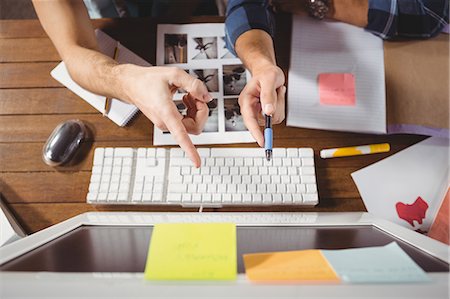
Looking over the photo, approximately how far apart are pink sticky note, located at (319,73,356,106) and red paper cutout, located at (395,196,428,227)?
24cm

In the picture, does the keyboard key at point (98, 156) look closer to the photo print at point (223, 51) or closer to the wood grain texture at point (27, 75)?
the wood grain texture at point (27, 75)

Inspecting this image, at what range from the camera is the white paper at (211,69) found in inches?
32.5

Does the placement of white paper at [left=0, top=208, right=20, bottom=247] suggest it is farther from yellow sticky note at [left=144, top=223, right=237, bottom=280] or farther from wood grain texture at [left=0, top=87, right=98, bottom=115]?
yellow sticky note at [left=144, top=223, right=237, bottom=280]

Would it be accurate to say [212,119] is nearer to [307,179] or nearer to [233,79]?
[233,79]

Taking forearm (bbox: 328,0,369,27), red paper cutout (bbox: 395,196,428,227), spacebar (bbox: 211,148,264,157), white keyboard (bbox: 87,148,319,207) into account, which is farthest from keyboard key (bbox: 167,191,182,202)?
forearm (bbox: 328,0,369,27)

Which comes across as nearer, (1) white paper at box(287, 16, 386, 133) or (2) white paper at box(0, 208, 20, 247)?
(2) white paper at box(0, 208, 20, 247)

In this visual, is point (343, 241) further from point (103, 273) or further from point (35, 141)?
point (35, 141)

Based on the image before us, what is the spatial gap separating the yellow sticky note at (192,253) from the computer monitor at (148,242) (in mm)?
15

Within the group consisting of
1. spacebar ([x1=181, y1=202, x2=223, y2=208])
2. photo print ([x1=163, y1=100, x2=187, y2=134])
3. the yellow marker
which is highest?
photo print ([x1=163, y1=100, x2=187, y2=134])

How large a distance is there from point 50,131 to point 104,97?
0.14m

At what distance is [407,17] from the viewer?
0.90 m

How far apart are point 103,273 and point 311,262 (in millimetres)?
241

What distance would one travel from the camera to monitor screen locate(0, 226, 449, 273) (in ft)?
1.53

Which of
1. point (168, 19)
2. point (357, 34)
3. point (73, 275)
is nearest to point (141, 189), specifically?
point (73, 275)
